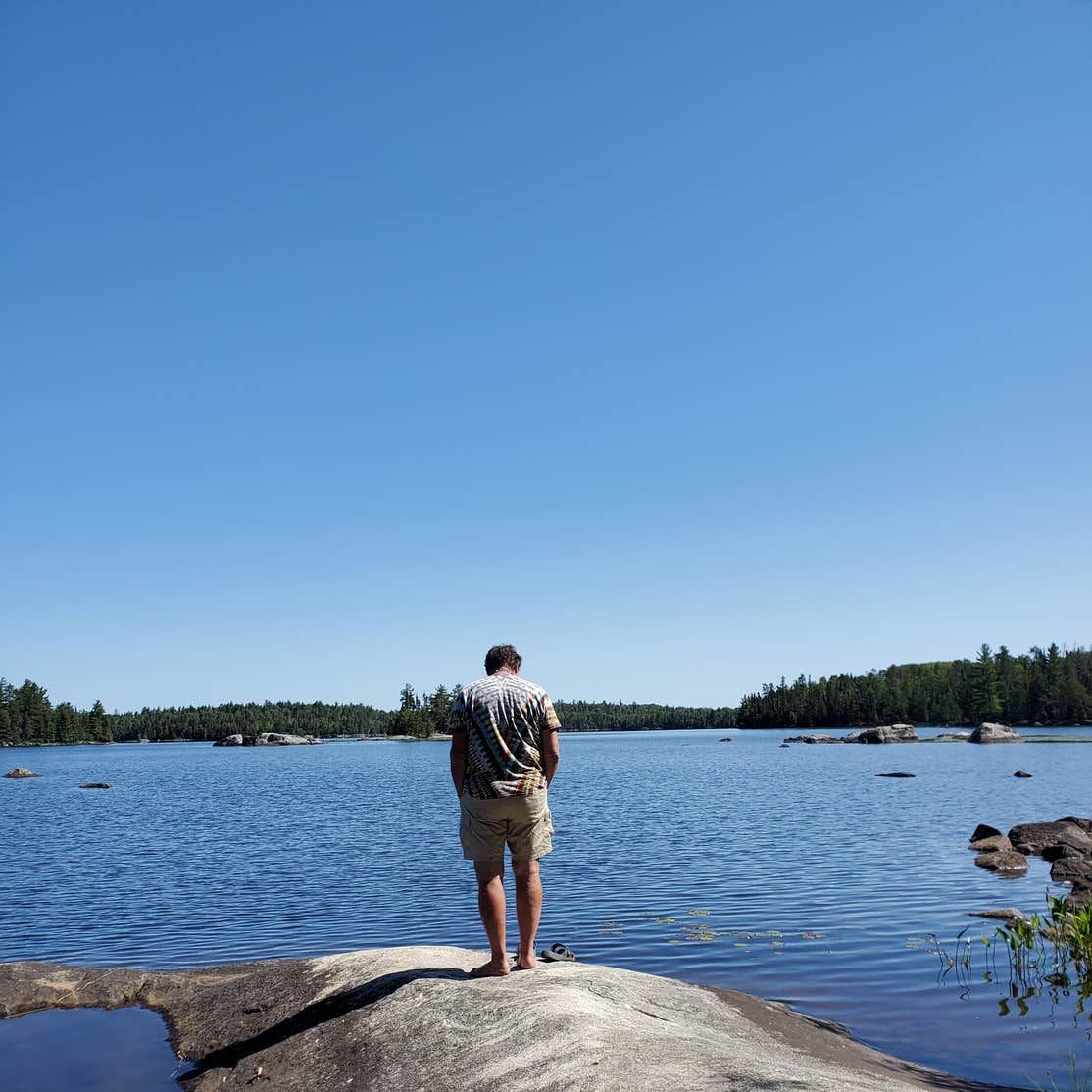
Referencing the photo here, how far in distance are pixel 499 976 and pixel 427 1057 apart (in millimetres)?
1511

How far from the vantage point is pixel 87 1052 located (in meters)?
10.9

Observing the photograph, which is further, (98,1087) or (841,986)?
(841,986)

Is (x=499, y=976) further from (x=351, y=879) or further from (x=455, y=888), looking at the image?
(x=351, y=879)

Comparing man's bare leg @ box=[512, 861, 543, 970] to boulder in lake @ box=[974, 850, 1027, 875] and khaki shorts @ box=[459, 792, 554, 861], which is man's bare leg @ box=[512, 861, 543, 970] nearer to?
khaki shorts @ box=[459, 792, 554, 861]

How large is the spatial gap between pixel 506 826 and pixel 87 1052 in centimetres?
653

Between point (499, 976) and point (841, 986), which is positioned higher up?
point (499, 976)

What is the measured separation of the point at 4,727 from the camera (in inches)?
7156

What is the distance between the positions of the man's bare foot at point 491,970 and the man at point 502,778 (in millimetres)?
216

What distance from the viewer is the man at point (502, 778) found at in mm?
8883

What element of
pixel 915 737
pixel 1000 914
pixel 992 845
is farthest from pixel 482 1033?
pixel 915 737

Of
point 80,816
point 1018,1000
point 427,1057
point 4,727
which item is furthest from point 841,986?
point 4,727

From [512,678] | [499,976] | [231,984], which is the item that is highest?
[512,678]

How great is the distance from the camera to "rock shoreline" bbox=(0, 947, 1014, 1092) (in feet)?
23.2

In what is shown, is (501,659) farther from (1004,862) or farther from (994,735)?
(994,735)
